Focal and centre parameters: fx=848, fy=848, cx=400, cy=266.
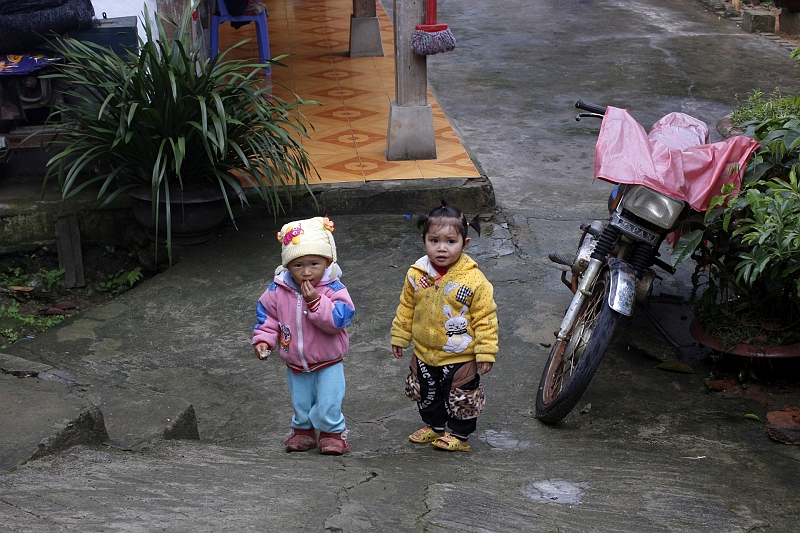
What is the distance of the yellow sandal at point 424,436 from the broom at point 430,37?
3402 mm

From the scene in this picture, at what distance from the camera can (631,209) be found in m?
3.73

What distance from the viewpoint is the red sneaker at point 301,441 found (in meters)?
3.36

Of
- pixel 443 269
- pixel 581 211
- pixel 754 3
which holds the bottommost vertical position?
pixel 581 211

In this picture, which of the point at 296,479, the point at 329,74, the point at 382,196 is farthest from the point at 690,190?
the point at 329,74

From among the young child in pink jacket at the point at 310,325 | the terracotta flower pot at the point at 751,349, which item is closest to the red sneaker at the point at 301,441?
the young child in pink jacket at the point at 310,325

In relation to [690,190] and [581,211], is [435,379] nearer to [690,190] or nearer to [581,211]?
[690,190]

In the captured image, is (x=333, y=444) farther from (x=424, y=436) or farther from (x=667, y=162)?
(x=667, y=162)

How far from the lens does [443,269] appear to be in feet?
10.8

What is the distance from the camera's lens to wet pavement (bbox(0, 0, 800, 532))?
94.2 inches

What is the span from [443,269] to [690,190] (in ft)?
4.16

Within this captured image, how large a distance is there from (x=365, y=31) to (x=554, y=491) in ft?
26.2

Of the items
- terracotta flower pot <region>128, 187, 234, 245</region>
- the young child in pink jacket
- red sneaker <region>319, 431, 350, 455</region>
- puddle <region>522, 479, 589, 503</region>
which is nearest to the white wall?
terracotta flower pot <region>128, 187, 234, 245</region>

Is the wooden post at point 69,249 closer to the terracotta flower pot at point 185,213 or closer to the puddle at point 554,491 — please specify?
the terracotta flower pot at point 185,213

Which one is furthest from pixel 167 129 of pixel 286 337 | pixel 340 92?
pixel 340 92
